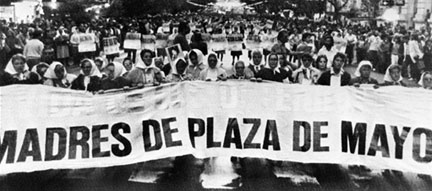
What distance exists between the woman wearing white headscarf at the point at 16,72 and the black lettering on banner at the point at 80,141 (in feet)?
2.25

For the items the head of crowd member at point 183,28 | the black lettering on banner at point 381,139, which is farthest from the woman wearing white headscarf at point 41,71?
the black lettering on banner at point 381,139

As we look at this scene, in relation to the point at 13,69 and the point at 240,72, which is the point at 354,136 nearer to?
the point at 240,72

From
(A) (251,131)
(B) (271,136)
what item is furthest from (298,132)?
(A) (251,131)

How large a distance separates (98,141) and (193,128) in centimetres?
97

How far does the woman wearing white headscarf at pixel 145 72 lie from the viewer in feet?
19.1

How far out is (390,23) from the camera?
5.80 m

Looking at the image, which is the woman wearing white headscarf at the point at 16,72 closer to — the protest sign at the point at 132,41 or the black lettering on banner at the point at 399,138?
the protest sign at the point at 132,41

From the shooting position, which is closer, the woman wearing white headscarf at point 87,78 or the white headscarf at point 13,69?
the white headscarf at point 13,69

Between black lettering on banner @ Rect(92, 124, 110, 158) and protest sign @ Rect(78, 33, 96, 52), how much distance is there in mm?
793

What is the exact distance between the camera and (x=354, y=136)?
18.9 feet

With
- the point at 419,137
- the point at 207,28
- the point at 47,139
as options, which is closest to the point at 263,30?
the point at 207,28

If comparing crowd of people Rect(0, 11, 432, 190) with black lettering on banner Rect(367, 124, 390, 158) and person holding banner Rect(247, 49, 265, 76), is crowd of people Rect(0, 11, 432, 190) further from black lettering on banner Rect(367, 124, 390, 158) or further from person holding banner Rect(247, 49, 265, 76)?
black lettering on banner Rect(367, 124, 390, 158)

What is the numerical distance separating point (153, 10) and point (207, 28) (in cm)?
58

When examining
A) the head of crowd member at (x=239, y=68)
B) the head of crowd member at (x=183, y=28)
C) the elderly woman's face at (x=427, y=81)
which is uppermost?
the head of crowd member at (x=183, y=28)
